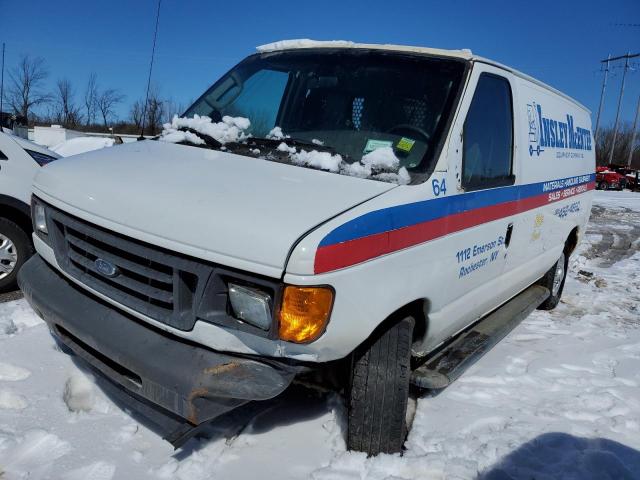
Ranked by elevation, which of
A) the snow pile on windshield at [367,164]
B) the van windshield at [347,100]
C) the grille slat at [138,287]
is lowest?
the grille slat at [138,287]

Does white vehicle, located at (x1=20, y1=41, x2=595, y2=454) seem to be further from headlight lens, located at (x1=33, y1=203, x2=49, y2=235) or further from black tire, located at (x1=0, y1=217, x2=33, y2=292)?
black tire, located at (x1=0, y1=217, x2=33, y2=292)

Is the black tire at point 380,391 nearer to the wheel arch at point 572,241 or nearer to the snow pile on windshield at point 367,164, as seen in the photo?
the snow pile on windshield at point 367,164

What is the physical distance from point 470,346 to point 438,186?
1348mm

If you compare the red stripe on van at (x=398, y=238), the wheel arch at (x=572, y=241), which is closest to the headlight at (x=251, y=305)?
the red stripe on van at (x=398, y=238)

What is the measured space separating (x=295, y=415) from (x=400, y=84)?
2.10 meters

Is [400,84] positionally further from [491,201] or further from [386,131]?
[491,201]

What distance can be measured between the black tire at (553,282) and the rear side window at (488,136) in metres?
2.20

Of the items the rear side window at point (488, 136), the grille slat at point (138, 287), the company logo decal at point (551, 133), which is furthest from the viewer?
the company logo decal at point (551, 133)

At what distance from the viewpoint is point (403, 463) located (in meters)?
2.66

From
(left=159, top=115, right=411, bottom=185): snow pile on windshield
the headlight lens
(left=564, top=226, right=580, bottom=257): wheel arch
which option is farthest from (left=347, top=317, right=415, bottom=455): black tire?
(left=564, top=226, right=580, bottom=257): wheel arch

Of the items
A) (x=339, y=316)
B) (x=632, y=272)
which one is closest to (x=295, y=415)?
(x=339, y=316)

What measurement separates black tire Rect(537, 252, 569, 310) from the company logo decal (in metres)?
1.19

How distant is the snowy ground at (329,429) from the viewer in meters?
2.57

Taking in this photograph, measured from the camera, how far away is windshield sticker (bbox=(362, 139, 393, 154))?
2.86 meters
